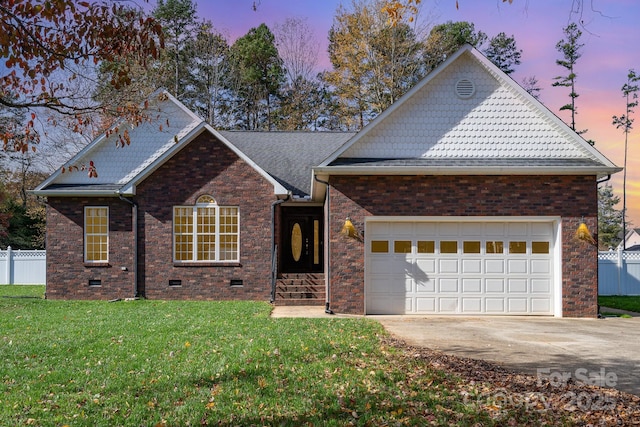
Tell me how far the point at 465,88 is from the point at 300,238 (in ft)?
24.9

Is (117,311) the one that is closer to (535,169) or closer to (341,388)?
(341,388)

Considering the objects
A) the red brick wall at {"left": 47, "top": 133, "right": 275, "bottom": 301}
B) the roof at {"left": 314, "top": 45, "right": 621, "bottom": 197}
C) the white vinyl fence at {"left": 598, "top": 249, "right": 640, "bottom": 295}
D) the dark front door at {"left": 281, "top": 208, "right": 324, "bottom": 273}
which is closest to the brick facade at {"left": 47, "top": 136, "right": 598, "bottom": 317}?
the red brick wall at {"left": 47, "top": 133, "right": 275, "bottom": 301}

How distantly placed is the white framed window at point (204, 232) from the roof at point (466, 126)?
4.84 m

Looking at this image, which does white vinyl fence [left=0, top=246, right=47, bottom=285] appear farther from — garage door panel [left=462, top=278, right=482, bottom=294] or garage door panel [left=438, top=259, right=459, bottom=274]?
garage door panel [left=462, top=278, right=482, bottom=294]

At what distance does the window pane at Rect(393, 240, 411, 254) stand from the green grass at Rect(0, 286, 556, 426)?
11.1 ft

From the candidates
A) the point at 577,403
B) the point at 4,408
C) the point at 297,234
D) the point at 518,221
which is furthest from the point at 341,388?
the point at 297,234

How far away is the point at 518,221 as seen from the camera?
44.1 feet

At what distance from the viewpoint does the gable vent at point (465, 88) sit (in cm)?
1372

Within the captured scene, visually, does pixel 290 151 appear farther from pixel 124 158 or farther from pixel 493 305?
pixel 493 305

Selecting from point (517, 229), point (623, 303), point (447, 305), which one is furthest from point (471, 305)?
point (623, 303)

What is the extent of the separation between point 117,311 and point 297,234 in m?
6.77

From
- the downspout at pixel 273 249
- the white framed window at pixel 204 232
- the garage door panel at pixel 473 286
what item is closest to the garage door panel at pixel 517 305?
the garage door panel at pixel 473 286

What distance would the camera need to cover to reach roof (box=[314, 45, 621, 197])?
1351 cm

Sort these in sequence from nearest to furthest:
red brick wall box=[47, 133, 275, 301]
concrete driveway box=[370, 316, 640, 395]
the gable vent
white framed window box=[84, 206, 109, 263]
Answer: concrete driveway box=[370, 316, 640, 395] → the gable vent → red brick wall box=[47, 133, 275, 301] → white framed window box=[84, 206, 109, 263]
